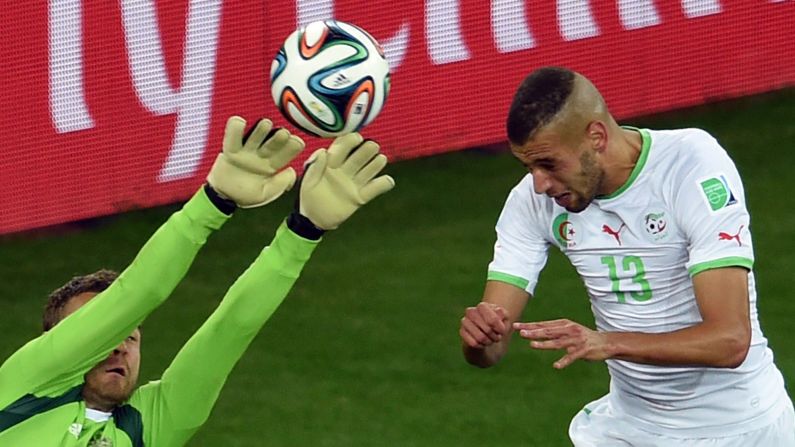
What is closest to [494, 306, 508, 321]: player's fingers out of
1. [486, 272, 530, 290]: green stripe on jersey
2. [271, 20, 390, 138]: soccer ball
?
[486, 272, 530, 290]: green stripe on jersey

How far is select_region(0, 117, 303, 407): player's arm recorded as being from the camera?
486cm

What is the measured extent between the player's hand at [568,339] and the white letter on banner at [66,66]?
178 inches

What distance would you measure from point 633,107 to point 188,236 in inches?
240

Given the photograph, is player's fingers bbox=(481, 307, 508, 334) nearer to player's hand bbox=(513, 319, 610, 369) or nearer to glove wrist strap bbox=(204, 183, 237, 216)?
player's hand bbox=(513, 319, 610, 369)

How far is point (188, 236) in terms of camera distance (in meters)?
4.87

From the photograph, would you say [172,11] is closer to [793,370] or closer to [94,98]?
[94,98]

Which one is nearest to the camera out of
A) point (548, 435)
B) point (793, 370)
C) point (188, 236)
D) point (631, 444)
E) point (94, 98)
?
point (188, 236)

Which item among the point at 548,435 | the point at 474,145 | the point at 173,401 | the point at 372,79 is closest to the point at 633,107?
the point at 474,145

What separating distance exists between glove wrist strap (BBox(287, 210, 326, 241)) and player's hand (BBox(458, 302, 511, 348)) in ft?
1.93

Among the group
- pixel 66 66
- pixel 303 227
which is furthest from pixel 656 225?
pixel 66 66

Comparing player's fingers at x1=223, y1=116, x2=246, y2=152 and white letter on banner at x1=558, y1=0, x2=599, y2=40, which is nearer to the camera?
player's fingers at x1=223, y1=116, x2=246, y2=152

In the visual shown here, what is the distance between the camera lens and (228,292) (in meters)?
5.02

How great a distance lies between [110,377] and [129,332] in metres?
0.40

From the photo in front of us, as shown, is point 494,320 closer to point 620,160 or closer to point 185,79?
point 620,160
